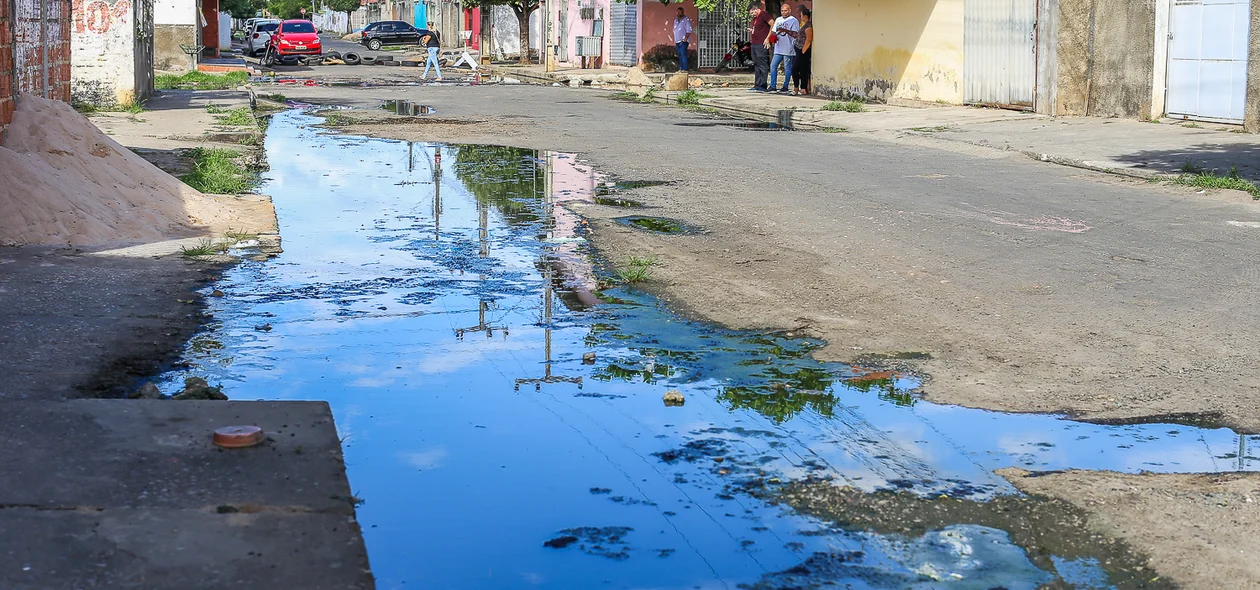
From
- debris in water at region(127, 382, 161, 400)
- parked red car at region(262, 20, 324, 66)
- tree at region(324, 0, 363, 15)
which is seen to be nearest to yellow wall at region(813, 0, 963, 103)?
debris in water at region(127, 382, 161, 400)

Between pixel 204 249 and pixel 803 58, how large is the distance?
21.9m

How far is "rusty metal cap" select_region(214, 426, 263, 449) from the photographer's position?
427 cm

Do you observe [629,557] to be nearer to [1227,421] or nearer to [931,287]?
[1227,421]

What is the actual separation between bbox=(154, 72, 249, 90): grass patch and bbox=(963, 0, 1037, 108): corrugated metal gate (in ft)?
51.2

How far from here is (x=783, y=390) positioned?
568cm

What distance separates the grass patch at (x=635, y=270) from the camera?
8.09 m

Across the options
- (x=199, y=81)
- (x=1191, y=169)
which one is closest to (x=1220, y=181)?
(x=1191, y=169)

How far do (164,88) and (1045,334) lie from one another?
2536cm

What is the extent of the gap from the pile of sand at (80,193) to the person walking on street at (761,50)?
20.7 m

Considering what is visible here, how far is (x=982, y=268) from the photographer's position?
27.6ft

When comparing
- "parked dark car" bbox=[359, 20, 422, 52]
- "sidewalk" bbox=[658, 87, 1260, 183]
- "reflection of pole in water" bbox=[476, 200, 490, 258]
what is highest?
"parked dark car" bbox=[359, 20, 422, 52]

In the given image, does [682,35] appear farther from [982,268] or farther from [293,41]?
[982,268]

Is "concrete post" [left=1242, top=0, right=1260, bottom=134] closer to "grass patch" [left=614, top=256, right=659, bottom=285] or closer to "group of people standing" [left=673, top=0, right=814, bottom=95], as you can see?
"grass patch" [left=614, top=256, right=659, bottom=285]

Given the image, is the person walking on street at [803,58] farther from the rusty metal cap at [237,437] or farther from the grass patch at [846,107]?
the rusty metal cap at [237,437]
